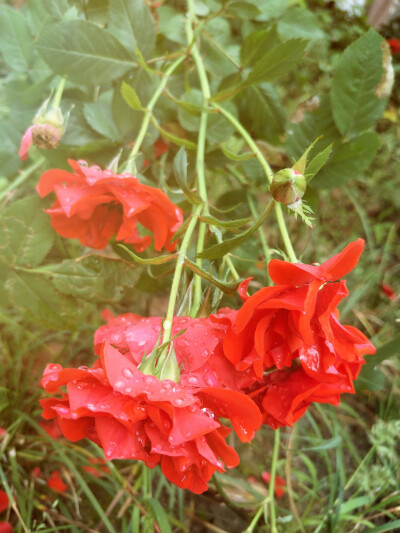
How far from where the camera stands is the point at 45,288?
2.39ft

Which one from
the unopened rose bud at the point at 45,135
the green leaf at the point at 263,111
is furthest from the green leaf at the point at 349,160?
the unopened rose bud at the point at 45,135

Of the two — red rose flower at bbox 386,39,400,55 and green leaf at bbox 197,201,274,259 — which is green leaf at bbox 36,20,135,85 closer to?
green leaf at bbox 197,201,274,259

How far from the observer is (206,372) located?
405mm

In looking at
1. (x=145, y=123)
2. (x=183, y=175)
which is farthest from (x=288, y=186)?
(x=145, y=123)

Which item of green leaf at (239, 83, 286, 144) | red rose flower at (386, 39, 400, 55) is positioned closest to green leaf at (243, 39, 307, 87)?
green leaf at (239, 83, 286, 144)

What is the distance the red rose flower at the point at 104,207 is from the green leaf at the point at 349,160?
0.31 metres

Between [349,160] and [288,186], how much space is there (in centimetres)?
36

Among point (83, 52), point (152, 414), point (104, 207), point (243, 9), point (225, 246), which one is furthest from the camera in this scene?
point (243, 9)

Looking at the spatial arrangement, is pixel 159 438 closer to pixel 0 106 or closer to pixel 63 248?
pixel 63 248

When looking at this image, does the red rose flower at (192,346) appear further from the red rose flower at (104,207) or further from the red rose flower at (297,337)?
the red rose flower at (104,207)

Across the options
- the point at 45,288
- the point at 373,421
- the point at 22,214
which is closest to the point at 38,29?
the point at 22,214

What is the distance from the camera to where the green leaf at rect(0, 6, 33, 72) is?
871mm

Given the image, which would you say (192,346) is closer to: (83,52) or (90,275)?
(90,275)

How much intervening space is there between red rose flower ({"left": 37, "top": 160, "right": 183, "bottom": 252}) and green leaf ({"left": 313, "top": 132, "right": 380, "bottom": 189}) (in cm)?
31
